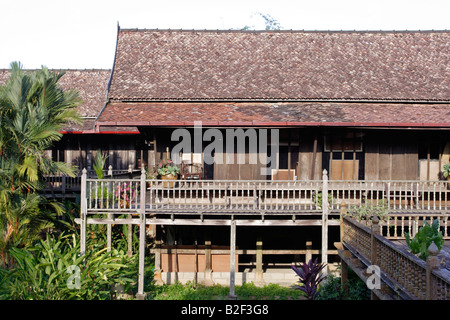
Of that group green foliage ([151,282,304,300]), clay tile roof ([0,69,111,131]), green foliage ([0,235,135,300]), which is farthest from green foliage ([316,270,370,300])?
clay tile roof ([0,69,111,131])

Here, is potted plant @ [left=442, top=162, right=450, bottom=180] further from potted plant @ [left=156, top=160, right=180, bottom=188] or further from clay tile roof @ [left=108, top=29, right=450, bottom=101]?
potted plant @ [left=156, top=160, right=180, bottom=188]

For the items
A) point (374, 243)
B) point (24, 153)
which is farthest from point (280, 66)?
point (374, 243)

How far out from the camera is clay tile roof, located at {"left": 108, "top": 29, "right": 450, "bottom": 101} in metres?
16.5

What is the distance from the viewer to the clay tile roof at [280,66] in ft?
54.2

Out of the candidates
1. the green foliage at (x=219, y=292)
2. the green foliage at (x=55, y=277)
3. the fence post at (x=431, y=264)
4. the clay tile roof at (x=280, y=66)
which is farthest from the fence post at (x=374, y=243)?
the clay tile roof at (x=280, y=66)

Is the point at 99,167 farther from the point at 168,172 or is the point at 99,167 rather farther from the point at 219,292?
the point at 219,292

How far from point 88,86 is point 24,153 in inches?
428

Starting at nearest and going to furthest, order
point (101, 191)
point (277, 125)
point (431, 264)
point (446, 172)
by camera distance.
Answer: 1. point (431, 264)
2. point (101, 191)
3. point (277, 125)
4. point (446, 172)

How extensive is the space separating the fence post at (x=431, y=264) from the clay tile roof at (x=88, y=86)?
1717cm

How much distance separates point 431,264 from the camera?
616 centimetres

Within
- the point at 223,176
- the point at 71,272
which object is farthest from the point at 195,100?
the point at 71,272

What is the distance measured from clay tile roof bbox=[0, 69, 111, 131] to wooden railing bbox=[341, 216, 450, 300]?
14674mm

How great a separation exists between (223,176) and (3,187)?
7031mm
